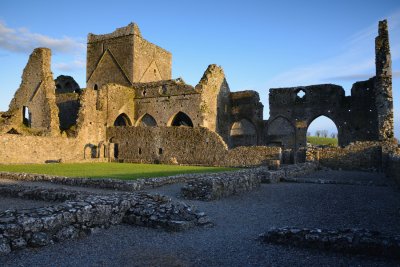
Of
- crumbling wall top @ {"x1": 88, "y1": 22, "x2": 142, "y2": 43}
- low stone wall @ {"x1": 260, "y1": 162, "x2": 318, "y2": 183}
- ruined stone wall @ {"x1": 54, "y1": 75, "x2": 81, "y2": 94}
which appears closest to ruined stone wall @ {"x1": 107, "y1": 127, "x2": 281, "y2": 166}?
low stone wall @ {"x1": 260, "y1": 162, "x2": 318, "y2": 183}

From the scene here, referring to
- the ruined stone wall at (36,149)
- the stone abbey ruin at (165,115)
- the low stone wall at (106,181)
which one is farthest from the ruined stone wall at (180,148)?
the low stone wall at (106,181)

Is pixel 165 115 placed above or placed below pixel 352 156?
above

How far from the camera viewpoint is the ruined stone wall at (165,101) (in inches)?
1105

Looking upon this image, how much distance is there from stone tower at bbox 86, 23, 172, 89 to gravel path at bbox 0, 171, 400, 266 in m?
27.9

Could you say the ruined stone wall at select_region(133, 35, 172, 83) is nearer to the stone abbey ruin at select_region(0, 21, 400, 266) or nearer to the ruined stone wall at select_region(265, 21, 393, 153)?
the stone abbey ruin at select_region(0, 21, 400, 266)

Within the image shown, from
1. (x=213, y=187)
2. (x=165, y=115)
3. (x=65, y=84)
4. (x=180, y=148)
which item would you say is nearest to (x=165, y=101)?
(x=165, y=115)

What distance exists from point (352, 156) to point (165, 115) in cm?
1539

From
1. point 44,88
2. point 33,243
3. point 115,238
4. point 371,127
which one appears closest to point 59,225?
point 33,243

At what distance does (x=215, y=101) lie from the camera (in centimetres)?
3042

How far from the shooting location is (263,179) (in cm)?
1320

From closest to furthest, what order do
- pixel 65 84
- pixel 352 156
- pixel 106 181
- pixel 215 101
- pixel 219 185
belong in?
pixel 219 185 < pixel 106 181 < pixel 352 156 < pixel 215 101 < pixel 65 84

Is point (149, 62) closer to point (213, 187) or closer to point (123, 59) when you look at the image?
point (123, 59)

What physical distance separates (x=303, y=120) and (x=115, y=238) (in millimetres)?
27554

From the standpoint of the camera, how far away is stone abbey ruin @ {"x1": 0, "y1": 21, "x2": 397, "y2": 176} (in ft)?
70.4
